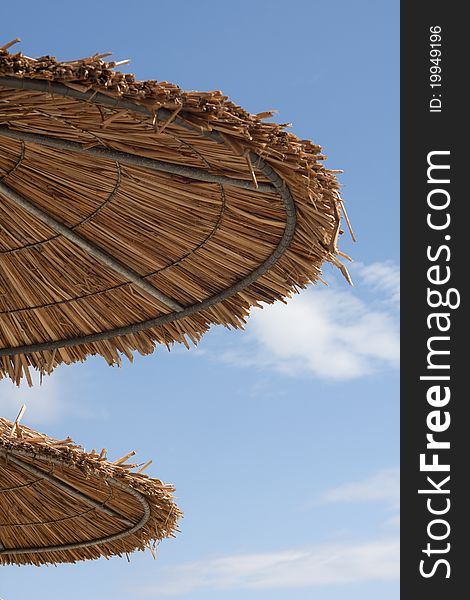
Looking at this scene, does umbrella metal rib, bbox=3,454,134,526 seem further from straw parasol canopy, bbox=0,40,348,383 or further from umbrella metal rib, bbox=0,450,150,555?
straw parasol canopy, bbox=0,40,348,383

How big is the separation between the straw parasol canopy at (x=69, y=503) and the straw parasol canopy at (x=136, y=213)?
0.51m

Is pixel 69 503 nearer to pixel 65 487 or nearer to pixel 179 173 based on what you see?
pixel 65 487

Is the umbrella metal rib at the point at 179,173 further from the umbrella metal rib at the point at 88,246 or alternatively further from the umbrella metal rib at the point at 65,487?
the umbrella metal rib at the point at 65,487

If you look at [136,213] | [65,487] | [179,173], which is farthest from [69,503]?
[179,173]

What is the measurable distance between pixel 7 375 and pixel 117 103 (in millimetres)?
2632

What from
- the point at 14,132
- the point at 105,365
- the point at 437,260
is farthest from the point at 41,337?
the point at 437,260

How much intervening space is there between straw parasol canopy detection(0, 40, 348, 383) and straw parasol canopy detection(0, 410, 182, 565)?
51cm

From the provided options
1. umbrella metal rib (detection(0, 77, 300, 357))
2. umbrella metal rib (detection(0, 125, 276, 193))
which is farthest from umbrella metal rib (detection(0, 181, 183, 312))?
umbrella metal rib (detection(0, 125, 276, 193))

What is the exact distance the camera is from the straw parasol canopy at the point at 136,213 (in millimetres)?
2879

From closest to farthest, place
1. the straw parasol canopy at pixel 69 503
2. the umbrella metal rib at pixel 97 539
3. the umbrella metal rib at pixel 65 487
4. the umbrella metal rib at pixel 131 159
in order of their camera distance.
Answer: the umbrella metal rib at pixel 131 159
the straw parasol canopy at pixel 69 503
the umbrella metal rib at pixel 97 539
the umbrella metal rib at pixel 65 487

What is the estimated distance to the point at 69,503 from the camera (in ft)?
19.9

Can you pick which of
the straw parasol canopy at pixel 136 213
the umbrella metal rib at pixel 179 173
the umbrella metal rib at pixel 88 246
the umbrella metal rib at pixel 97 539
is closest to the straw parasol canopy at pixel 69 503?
the umbrella metal rib at pixel 97 539

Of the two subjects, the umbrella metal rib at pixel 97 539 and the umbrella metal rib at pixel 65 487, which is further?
the umbrella metal rib at pixel 65 487

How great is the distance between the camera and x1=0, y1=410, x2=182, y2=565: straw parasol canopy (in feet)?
16.7
